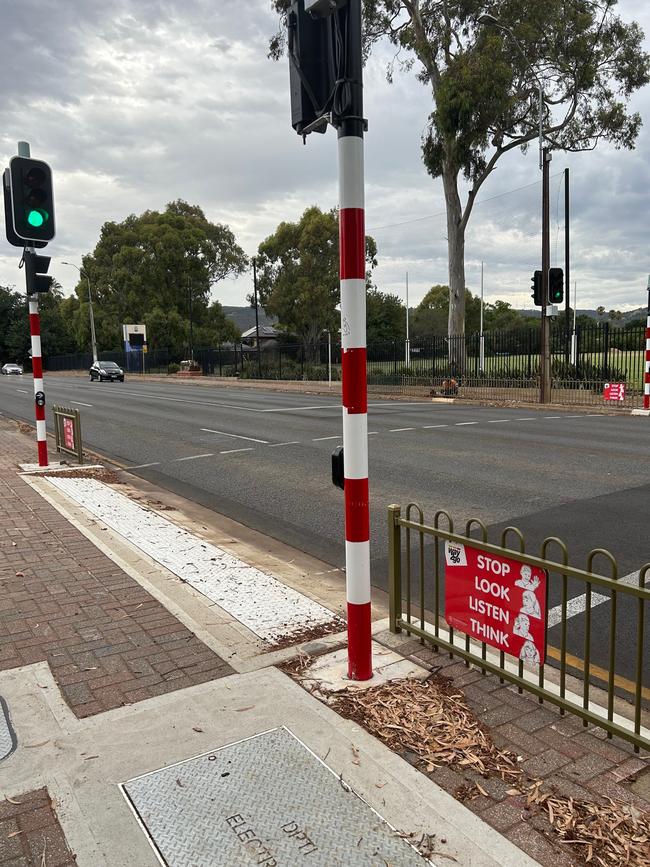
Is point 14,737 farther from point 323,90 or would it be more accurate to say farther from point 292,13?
point 292,13

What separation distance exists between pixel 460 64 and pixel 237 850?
30.1 m

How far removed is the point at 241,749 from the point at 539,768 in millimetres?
1274

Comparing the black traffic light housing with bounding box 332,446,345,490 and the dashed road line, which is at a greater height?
the black traffic light housing with bounding box 332,446,345,490

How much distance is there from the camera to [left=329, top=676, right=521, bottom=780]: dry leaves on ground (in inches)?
116

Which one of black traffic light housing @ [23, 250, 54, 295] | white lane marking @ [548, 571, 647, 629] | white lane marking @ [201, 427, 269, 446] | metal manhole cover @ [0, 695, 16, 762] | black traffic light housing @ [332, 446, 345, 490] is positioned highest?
black traffic light housing @ [23, 250, 54, 295]

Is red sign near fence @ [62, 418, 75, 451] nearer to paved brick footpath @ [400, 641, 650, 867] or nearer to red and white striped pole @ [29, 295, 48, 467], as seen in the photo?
red and white striped pole @ [29, 295, 48, 467]

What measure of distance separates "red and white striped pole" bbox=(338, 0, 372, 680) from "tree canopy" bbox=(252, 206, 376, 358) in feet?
155

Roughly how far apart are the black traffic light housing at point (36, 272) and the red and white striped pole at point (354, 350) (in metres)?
7.19

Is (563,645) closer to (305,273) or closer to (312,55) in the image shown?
(312,55)

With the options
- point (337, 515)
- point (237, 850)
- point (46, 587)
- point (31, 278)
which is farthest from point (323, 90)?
point (31, 278)

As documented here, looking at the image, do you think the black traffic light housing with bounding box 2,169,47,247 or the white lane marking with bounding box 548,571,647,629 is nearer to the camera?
the white lane marking with bounding box 548,571,647,629

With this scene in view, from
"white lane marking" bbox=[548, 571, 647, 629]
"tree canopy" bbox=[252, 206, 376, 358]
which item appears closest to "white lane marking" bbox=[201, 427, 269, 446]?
"white lane marking" bbox=[548, 571, 647, 629]

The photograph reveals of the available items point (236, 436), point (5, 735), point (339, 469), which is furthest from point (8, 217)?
point (5, 735)

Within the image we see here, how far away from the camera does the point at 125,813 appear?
264 centimetres
